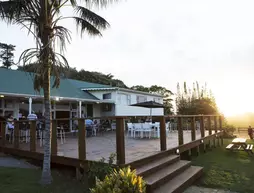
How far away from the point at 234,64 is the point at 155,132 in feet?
27.0

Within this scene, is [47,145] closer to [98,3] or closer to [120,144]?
[120,144]

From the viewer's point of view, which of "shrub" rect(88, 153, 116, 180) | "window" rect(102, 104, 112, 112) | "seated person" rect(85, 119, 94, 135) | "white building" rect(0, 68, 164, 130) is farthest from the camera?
"window" rect(102, 104, 112, 112)

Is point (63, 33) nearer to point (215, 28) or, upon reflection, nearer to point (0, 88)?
point (0, 88)

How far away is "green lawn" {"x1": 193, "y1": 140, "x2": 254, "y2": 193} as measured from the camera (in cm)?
564

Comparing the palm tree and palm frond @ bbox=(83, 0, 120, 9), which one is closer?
the palm tree

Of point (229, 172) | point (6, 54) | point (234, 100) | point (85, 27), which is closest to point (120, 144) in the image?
point (85, 27)

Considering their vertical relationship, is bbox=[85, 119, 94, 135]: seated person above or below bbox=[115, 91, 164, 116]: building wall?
below

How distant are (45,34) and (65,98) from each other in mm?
8328

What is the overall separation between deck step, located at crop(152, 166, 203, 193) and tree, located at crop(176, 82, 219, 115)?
629 inches

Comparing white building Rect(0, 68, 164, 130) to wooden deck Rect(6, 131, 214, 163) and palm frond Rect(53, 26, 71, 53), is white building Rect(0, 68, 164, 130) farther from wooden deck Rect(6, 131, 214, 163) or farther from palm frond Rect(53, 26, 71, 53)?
palm frond Rect(53, 26, 71, 53)

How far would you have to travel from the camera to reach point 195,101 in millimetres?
22953

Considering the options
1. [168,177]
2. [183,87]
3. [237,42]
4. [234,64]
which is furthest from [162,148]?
Answer: [183,87]

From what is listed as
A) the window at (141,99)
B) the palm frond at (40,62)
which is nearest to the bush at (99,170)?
the palm frond at (40,62)

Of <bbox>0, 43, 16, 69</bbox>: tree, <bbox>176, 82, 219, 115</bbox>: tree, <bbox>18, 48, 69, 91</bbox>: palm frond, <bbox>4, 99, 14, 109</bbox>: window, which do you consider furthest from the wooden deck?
<bbox>0, 43, 16, 69</bbox>: tree
